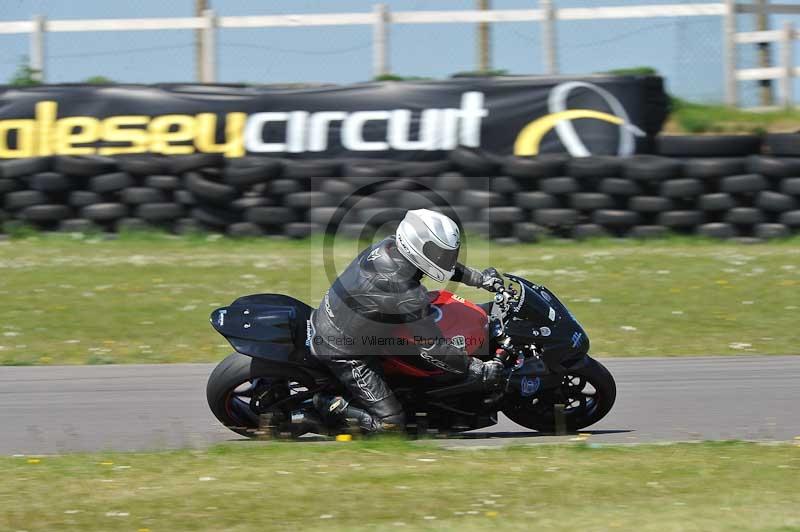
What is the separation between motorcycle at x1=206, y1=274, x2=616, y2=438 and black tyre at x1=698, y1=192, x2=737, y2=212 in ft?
22.5

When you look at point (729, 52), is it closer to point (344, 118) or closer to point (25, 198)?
point (344, 118)

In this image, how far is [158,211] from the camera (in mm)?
13609

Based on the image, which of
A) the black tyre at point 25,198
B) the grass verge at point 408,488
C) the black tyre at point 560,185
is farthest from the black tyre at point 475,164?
the grass verge at point 408,488

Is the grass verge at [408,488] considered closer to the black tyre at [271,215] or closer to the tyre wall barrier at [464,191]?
the tyre wall barrier at [464,191]

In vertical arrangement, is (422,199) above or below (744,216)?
above

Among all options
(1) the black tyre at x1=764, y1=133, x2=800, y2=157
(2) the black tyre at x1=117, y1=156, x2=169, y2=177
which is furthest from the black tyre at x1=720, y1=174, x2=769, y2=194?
(2) the black tyre at x1=117, y1=156, x2=169, y2=177

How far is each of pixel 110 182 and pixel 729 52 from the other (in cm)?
848

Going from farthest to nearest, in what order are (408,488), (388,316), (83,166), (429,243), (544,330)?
1. (83,166)
2. (544,330)
3. (388,316)
4. (429,243)
5. (408,488)

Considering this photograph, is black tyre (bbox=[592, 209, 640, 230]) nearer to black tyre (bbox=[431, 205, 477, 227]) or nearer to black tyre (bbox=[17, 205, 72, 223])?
black tyre (bbox=[431, 205, 477, 227])

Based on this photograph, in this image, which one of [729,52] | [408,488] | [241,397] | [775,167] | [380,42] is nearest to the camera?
→ [408,488]

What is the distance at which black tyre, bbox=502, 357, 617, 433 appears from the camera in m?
6.58

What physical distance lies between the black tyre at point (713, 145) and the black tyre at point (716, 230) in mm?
787

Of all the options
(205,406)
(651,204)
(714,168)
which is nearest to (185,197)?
(651,204)

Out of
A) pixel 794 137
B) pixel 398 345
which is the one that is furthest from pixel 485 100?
pixel 398 345
